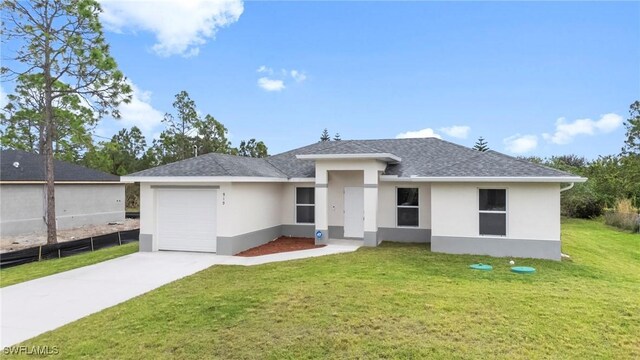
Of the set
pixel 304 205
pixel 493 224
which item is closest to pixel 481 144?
pixel 304 205

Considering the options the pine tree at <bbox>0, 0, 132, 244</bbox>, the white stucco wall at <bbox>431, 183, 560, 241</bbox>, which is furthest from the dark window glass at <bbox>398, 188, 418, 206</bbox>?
the pine tree at <bbox>0, 0, 132, 244</bbox>

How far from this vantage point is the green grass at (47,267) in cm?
1072

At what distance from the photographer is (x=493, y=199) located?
12469mm

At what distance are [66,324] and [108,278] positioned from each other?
11.3ft

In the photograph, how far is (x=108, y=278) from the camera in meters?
10.1

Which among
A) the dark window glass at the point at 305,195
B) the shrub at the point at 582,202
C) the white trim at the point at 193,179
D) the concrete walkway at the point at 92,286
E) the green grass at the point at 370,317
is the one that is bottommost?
the concrete walkway at the point at 92,286

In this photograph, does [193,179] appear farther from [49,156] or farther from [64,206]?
[64,206]

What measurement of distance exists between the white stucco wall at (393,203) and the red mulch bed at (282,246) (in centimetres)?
323

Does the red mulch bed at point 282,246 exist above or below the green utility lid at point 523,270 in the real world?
below

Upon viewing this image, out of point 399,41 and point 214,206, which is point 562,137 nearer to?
point 399,41

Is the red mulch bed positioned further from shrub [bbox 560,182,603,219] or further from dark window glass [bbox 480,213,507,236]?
shrub [bbox 560,182,603,219]

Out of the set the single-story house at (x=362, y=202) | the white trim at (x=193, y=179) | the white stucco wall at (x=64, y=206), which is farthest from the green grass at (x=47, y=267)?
the white stucco wall at (x=64, y=206)

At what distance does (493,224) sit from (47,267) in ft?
49.1

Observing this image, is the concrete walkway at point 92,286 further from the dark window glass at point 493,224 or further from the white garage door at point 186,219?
the dark window glass at point 493,224
